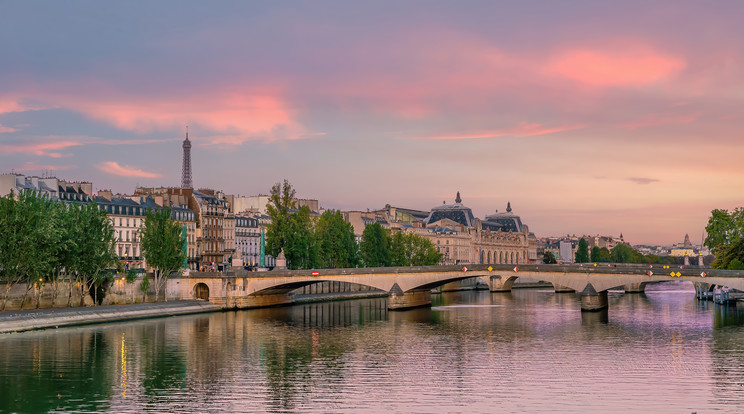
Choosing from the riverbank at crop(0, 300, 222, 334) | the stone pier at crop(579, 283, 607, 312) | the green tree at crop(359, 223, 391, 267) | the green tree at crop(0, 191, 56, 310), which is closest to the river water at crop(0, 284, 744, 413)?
the riverbank at crop(0, 300, 222, 334)

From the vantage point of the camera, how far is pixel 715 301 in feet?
389

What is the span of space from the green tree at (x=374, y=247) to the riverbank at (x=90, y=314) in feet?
162

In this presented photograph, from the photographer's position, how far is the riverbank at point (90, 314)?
75438mm

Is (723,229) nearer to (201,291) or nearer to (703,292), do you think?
Answer: (703,292)

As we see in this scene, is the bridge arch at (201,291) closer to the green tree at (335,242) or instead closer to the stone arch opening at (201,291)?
the stone arch opening at (201,291)

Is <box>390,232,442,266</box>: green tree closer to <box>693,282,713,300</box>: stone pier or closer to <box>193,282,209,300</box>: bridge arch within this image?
<box>693,282,713,300</box>: stone pier

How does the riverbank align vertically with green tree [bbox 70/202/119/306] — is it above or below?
below

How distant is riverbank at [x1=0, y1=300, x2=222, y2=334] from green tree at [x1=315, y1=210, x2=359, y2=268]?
32.6m

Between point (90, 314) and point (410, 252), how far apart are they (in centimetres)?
8826

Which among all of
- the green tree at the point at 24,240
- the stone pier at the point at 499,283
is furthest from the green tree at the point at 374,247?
the green tree at the point at 24,240

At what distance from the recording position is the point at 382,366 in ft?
188

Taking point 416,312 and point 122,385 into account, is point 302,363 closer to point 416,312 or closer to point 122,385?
point 122,385

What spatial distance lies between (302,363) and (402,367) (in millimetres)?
6634

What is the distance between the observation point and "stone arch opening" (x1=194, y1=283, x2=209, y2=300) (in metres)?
110
